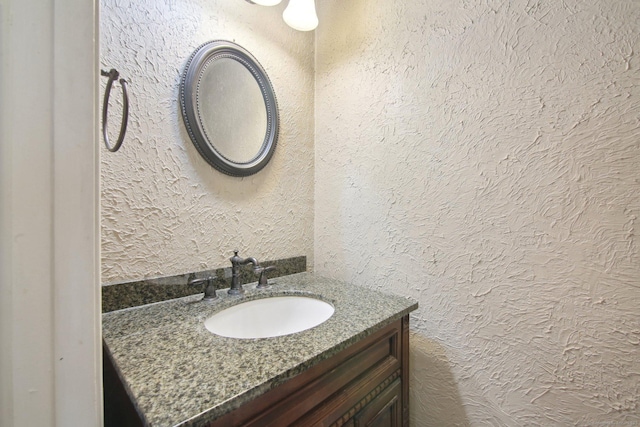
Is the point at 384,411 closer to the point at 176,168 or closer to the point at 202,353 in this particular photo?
the point at 202,353

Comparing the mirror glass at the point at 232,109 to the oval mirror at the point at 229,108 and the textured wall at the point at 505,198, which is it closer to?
the oval mirror at the point at 229,108

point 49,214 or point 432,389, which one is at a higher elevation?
point 49,214

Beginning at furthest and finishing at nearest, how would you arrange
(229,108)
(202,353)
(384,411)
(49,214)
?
(229,108)
(384,411)
(202,353)
(49,214)

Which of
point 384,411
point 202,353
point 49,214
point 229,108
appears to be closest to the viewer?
point 49,214

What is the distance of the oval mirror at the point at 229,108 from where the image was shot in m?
0.90

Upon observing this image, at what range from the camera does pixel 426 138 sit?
0.91 meters

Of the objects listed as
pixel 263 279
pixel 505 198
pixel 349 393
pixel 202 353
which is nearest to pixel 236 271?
pixel 263 279

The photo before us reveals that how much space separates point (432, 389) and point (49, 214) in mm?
1080

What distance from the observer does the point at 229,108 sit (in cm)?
101

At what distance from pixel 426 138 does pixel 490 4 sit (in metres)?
0.40

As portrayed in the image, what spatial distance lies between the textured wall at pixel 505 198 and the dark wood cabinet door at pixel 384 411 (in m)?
0.18

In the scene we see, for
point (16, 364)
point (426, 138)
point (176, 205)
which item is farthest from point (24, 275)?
point (426, 138)

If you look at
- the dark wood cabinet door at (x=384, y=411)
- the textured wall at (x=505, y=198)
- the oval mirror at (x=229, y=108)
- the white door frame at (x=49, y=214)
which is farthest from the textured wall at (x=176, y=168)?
the dark wood cabinet door at (x=384, y=411)

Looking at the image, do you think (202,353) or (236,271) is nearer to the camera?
(202,353)
